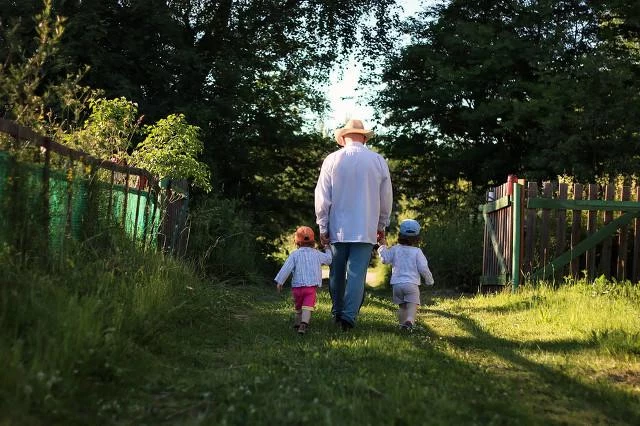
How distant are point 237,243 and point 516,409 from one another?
38.6 ft

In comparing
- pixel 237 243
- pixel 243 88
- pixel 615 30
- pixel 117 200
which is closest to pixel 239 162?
pixel 243 88

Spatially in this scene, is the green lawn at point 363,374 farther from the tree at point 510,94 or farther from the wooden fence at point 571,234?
the tree at point 510,94

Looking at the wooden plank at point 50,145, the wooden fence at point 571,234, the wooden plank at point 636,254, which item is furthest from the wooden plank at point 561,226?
the wooden plank at point 50,145

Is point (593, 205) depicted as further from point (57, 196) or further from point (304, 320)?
point (57, 196)

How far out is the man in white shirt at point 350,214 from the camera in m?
7.04

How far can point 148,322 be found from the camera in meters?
5.34

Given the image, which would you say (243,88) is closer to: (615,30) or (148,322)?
(615,30)

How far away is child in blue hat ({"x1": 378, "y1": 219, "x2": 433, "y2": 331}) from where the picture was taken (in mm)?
7504

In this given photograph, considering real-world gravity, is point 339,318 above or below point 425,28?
below

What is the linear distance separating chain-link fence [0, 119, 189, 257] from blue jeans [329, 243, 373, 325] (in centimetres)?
215

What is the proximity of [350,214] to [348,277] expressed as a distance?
615 millimetres

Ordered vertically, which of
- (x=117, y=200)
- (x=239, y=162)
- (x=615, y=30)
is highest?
(x=615, y=30)

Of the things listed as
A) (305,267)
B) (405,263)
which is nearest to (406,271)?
(405,263)

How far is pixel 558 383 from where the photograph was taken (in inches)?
195
